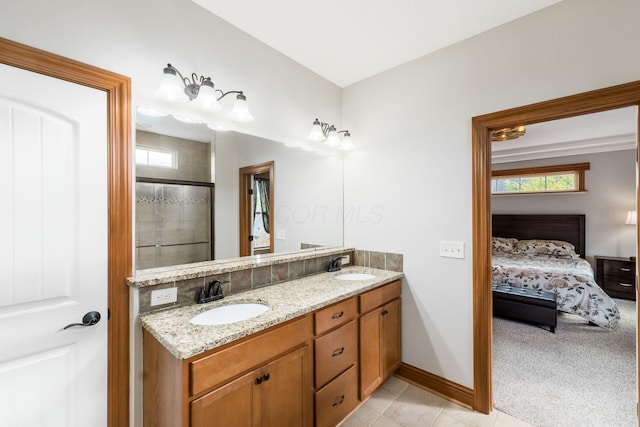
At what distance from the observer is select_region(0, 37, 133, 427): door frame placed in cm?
131

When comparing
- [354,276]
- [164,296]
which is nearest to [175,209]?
[164,296]

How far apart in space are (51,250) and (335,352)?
1.54 m

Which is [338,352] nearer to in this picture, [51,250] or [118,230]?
[118,230]

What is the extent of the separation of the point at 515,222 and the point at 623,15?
4.73 m

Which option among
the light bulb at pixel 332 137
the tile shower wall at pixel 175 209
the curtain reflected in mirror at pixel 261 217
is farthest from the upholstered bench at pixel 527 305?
the tile shower wall at pixel 175 209

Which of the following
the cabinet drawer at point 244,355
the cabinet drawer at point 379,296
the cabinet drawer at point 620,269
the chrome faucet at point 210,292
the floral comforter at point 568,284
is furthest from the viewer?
the cabinet drawer at point 620,269

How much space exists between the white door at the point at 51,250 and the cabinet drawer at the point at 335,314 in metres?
1.07

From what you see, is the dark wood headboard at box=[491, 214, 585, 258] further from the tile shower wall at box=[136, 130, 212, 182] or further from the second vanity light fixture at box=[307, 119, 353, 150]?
the tile shower wall at box=[136, 130, 212, 182]

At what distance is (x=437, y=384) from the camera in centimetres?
211

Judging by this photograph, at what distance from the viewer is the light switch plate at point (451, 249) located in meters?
2.00

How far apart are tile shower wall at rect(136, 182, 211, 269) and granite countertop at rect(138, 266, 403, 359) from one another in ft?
1.05

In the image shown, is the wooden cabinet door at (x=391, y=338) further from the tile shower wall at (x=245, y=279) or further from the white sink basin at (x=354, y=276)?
the tile shower wall at (x=245, y=279)

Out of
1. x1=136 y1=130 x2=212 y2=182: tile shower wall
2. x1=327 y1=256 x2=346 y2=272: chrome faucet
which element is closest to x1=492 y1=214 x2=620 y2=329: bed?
x1=327 y1=256 x2=346 y2=272: chrome faucet

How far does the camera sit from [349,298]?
5.92ft
